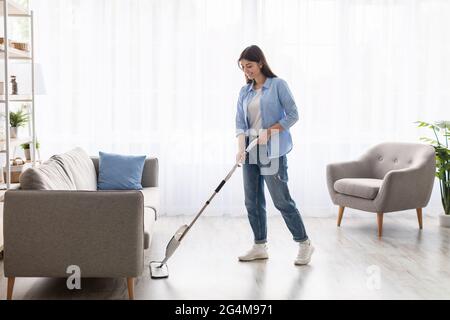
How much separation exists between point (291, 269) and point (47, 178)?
5.19 ft

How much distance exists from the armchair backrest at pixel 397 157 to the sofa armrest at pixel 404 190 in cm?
10

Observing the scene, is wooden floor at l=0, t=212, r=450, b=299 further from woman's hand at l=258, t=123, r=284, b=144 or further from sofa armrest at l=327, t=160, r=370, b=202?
woman's hand at l=258, t=123, r=284, b=144

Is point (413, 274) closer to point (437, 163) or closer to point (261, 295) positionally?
point (261, 295)

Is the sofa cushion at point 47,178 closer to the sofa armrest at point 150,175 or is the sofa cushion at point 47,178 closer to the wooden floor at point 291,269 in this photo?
the wooden floor at point 291,269

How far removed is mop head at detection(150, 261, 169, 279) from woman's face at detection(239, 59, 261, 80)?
1316mm

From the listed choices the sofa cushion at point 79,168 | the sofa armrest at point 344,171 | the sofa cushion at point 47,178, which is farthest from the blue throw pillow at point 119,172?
the sofa armrest at point 344,171

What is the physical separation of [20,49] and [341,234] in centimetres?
299

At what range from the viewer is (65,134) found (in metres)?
5.67

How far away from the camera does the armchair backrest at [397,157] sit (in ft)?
16.3

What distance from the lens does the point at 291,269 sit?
12.5 ft

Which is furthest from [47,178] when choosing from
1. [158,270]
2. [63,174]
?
[158,270]

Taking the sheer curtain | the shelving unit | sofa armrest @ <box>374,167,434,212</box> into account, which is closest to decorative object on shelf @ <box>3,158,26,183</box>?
the shelving unit

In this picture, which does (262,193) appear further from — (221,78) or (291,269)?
(221,78)
